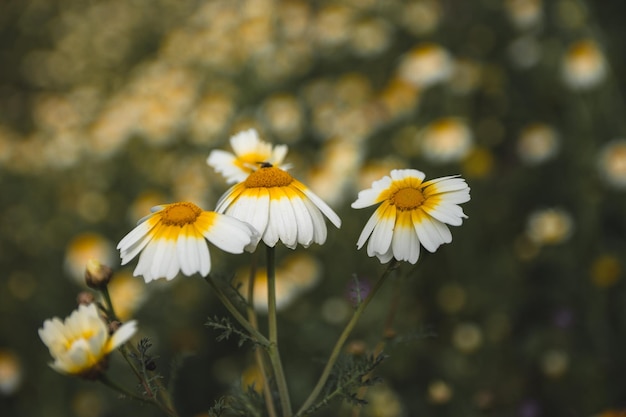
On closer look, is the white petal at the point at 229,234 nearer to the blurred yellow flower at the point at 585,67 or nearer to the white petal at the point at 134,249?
the white petal at the point at 134,249

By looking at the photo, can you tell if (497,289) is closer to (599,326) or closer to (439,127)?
(599,326)

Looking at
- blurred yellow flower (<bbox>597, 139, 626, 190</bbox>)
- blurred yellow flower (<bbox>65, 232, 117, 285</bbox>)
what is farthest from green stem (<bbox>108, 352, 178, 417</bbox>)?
blurred yellow flower (<bbox>597, 139, 626, 190</bbox>)

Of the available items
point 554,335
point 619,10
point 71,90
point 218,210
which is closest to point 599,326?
point 554,335

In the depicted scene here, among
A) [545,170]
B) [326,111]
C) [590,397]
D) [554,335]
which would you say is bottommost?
[590,397]

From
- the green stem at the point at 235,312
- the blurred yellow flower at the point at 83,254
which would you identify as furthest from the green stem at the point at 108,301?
the blurred yellow flower at the point at 83,254

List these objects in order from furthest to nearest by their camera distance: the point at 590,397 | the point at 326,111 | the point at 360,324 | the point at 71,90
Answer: the point at 71,90 < the point at 326,111 < the point at 360,324 < the point at 590,397

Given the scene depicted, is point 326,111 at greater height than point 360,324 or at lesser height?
greater

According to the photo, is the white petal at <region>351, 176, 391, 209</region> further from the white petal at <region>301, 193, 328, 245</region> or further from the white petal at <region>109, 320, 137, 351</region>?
the white petal at <region>109, 320, 137, 351</region>
